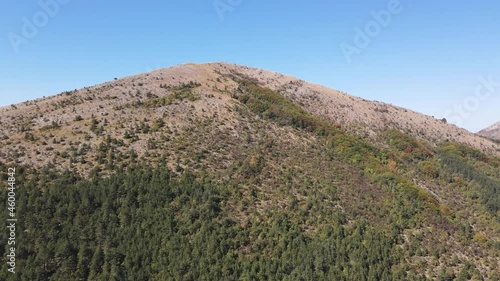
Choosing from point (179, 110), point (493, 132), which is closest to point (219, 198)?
point (179, 110)

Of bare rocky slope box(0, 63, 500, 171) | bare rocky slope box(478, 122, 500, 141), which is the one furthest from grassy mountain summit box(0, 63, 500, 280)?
bare rocky slope box(478, 122, 500, 141)

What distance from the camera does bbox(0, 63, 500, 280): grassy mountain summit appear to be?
31.8 metres

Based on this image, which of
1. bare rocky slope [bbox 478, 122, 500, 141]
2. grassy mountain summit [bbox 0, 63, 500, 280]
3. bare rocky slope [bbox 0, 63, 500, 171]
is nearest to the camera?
grassy mountain summit [bbox 0, 63, 500, 280]

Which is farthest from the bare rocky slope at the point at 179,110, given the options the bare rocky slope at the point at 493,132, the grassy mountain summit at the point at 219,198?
the bare rocky slope at the point at 493,132

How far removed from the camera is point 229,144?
51.6 meters

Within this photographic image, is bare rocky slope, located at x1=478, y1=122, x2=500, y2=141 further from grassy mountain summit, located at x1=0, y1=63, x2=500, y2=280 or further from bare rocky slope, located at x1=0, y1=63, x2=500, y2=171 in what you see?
grassy mountain summit, located at x1=0, y1=63, x2=500, y2=280

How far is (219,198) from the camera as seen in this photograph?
3984 cm

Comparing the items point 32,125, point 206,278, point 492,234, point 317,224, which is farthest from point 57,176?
point 492,234

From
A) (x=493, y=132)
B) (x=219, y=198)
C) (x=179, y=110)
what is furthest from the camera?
(x=493, y=132)

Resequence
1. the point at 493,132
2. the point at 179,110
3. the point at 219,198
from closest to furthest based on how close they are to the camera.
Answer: the point at 219,198 → the point at 179,110 → the point at 493,132

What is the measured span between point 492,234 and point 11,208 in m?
59.6

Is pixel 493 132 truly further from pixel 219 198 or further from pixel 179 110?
pixel 219 198

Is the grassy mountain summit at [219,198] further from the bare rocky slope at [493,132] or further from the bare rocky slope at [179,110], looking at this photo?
the bare rocky slope at [493,132]

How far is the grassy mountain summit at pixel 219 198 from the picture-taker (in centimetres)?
3177
